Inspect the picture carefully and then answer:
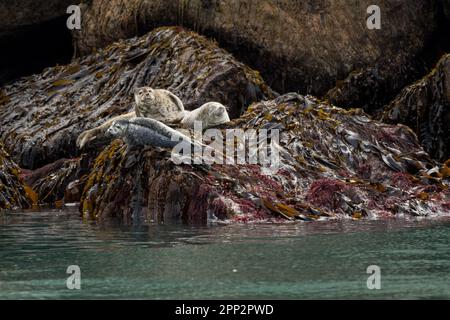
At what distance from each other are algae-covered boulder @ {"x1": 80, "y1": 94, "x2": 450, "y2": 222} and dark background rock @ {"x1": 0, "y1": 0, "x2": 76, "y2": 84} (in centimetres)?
946

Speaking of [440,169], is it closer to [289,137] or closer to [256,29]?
[289,137]

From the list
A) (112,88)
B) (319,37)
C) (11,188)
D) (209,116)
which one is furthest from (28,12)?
(209,116)

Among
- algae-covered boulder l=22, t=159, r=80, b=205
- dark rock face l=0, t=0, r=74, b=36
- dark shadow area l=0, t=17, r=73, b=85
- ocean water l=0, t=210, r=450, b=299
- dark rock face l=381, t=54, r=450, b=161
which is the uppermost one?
dark rock face l=0, t=0, r=74, b=36

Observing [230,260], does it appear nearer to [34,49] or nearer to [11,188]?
[11,188]

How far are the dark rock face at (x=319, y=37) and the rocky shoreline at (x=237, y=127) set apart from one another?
4 centimetres

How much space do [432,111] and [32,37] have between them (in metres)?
10.7

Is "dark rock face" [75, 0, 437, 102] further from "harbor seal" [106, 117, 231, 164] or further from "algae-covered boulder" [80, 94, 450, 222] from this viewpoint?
"harbor seal" [106, 117, 231, 164]

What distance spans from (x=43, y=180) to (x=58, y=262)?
27.9ft

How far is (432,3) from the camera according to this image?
21312mm

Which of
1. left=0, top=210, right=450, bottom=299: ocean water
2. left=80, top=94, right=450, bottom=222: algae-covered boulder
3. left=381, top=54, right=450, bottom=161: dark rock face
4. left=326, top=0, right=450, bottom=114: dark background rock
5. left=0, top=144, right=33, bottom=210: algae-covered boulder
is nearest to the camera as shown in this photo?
left=0, top=210, right=450, bottom=299: ocean water

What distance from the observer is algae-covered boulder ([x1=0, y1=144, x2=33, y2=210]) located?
49.1 feet

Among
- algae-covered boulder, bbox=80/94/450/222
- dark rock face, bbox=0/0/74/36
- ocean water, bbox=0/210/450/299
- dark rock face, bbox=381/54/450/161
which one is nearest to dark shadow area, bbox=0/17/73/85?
dark rock face, bbox=0/0/74/36

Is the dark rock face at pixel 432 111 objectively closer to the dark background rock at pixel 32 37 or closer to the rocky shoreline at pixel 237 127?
Result: the rocky shoreline at pixel 237 127

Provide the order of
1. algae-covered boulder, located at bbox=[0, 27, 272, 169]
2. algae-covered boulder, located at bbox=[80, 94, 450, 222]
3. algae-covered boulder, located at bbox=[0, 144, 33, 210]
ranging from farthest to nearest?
algae-covered boulder, located at bbox=[0, 27, 272, 169], algae-covered boulder, located at bbox=[0, 144, 33, 210], algae-covered boulder, located at bbox=[80, 94, 450, 222]
